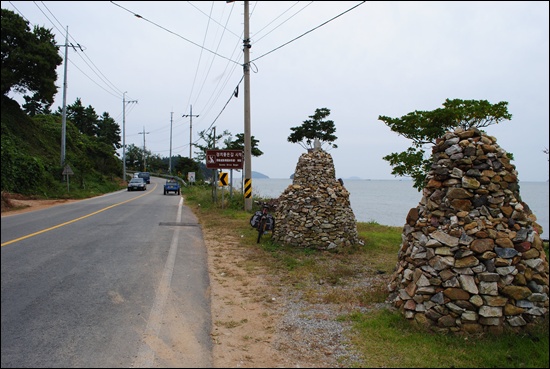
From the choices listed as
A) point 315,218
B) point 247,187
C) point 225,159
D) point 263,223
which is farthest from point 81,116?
point 225,159

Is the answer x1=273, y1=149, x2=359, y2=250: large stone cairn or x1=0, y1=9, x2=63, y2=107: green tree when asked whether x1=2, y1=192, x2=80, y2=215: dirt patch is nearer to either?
x1=0, y1=9, x2=63, y2=107: green tree

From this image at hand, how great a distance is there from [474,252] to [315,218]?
549 centimetres

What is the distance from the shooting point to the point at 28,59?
2.26 m

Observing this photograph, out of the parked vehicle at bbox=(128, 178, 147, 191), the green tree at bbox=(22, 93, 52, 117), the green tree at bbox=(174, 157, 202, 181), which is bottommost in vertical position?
the parked vehicle at bbox=(128, 178, 147, 191)

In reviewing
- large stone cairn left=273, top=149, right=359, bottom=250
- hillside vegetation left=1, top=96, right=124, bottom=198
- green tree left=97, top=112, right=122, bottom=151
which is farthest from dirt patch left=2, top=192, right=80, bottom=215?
large stone cairn left=273, top=149, right=359, bottom=250

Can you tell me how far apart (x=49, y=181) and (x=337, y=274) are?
5762mm

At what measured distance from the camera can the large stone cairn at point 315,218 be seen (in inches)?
380

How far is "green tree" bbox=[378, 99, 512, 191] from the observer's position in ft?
29.7

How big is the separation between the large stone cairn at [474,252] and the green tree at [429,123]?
403cm

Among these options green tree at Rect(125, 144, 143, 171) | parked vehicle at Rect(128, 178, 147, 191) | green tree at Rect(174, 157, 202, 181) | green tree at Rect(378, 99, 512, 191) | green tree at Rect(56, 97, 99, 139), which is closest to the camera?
green tree at Rect(56, 97, 99, 139)

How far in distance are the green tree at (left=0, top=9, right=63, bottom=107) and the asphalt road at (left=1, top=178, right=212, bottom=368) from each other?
82 cm

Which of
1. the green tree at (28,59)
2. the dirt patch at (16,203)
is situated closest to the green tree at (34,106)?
the green tree at (28,59)

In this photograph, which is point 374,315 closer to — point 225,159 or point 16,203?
point 16,203

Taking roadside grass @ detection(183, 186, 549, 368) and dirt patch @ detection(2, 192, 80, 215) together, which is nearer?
dirt patch @ detection(2, 192, 80, 215)
